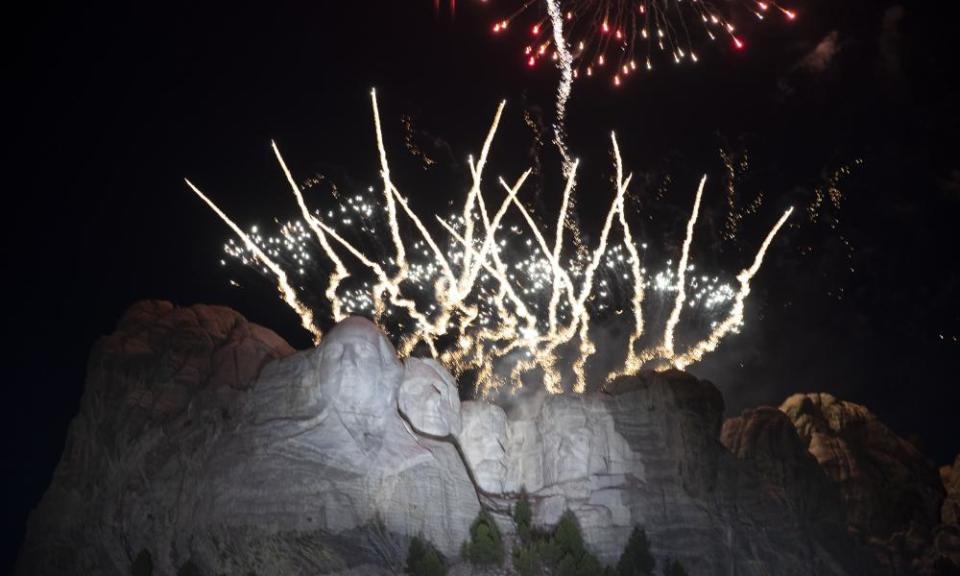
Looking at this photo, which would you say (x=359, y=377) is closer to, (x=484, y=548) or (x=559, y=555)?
(x=484, y=548)

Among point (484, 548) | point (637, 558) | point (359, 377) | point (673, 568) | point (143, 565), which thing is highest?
point (359, 377)

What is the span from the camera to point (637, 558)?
3616 centimetres

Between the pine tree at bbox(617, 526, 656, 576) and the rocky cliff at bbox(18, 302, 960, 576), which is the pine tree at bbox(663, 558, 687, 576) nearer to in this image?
the pine tree at bbox(617, 526, 656, 576)

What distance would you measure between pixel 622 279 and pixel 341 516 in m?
25.0

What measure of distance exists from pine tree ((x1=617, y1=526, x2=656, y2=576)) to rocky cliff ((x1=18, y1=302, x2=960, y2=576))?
2.76ft

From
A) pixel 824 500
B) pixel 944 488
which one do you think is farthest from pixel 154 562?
pixel 944 488

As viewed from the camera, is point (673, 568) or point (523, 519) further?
point (523, 519)

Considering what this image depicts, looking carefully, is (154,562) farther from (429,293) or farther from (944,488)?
(944,488)

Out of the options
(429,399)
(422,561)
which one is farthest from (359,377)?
(422,561)

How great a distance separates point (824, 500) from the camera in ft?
146

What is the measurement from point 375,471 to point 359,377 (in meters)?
4.48

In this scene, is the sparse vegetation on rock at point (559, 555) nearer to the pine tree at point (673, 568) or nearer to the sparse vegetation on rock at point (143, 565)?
the pine tree at point (673, 568)

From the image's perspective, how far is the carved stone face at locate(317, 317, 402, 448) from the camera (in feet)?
113

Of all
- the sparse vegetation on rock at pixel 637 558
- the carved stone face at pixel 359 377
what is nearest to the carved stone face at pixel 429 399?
the carved stone face at pixel 359 377
